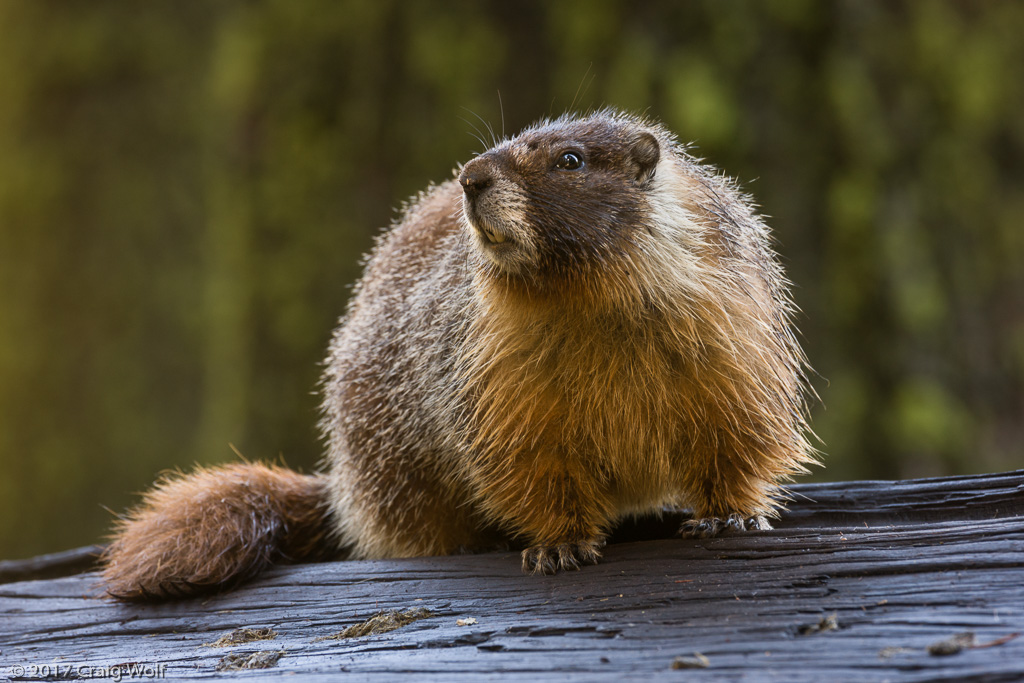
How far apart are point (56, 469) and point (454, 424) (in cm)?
684

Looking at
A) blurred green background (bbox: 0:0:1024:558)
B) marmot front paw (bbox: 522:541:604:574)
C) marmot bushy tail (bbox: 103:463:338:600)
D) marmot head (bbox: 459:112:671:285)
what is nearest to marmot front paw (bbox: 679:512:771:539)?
marmot front paw (bbox: 522:541:604:574)

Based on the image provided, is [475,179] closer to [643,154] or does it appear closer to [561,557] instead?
[643,154]

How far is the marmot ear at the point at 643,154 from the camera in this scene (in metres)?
3.47

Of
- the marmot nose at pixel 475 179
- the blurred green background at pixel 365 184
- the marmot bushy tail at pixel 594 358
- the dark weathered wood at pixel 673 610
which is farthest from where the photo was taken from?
the blurred green background at pixel 365 184

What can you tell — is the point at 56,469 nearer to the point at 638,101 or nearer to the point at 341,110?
the point at 341,110

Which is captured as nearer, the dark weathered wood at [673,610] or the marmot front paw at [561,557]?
the dark weathered wood at [673,610]

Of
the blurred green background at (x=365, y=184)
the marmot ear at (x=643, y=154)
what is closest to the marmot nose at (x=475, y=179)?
the marmot ear at (x=643, y=154)

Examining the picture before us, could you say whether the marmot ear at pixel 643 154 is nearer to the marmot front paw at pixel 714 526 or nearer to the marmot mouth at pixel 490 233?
the marmot mouth at pixel 490 233

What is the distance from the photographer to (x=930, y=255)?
19.5 ft

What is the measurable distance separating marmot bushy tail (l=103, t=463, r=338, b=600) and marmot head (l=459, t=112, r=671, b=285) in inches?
76.4

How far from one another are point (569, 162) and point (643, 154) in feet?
1.09

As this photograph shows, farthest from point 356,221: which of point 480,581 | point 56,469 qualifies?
point 56,469

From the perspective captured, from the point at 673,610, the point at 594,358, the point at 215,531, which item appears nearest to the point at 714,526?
the point at 673,610

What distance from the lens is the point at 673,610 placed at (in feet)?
9.41
